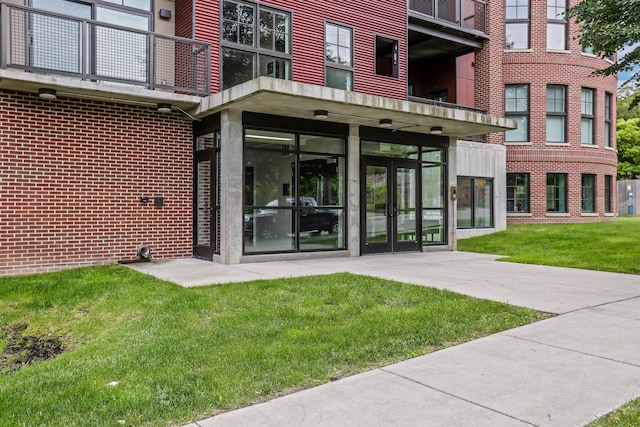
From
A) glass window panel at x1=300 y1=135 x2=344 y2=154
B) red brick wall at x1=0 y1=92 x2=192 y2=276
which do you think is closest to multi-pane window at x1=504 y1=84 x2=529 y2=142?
glass window panel at x1=300 y1=135 x2=344 y2=154

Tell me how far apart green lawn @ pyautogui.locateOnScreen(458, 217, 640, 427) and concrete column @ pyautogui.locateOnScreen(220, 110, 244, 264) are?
5915 millimetres

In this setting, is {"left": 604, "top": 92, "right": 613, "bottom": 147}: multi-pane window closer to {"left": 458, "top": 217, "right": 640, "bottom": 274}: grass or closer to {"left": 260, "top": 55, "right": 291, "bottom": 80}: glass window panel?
{"left": 458, "top": 217, "right": 640, "bottom": 274}: grass

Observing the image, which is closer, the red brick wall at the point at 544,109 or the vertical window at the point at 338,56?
the vertical window at the point at 338,56

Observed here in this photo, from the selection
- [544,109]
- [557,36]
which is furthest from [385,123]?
[557,36]

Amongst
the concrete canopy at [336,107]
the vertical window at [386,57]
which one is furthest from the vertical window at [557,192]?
the vertical window at [386,57]

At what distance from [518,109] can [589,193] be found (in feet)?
16.0

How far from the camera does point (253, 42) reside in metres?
10.9

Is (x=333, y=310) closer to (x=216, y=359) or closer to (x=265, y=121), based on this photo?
(x=216, y=359)

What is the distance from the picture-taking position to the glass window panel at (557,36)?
1931cm

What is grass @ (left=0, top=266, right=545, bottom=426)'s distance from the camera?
3.31m

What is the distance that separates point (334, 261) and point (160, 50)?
5476 mm

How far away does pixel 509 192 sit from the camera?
19.5 metres

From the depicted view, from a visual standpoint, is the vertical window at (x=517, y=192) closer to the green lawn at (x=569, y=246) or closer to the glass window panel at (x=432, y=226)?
the green lawn at (x=569, y=246)

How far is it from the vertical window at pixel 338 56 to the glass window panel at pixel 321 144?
177 cm
